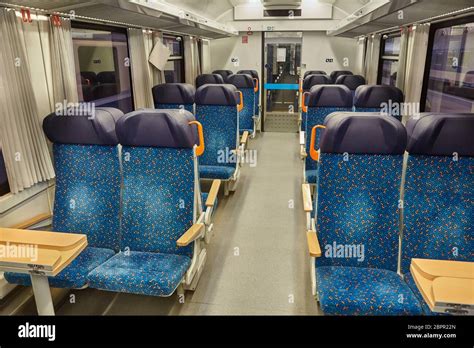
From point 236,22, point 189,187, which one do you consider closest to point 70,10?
point 189,187

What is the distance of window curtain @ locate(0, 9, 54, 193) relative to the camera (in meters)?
2.47

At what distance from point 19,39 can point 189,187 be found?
5.18 ft

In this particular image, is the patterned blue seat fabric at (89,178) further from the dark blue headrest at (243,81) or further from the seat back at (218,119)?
the dark blue headrest at (243,81)

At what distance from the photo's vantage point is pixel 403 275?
2410 mm

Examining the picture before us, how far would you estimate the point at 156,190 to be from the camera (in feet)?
8.74

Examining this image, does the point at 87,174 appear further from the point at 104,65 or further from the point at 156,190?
the point at 104,65

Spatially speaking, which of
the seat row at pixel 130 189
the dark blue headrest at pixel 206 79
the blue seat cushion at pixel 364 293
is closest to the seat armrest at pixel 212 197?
the seat row at pixel 130 189

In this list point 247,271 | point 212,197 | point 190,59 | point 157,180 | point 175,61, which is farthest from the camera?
point 190,59

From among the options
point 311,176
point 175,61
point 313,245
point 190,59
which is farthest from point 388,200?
point 190,59

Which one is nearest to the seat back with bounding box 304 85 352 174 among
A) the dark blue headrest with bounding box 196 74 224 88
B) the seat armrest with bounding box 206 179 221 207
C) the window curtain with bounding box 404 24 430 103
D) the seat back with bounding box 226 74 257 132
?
the window curtain with bounding box 404 24 430 103

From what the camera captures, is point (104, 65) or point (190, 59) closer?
point (190, 59)

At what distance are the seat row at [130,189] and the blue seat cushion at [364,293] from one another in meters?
0.93

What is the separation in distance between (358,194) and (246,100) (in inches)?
184
